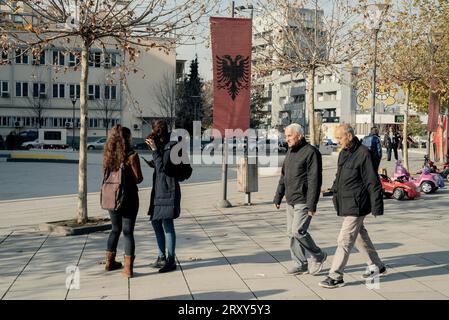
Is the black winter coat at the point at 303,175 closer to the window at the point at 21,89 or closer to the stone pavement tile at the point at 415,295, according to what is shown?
the stone pavement tile at the point at 415,295

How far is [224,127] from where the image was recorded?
13766 millimetres


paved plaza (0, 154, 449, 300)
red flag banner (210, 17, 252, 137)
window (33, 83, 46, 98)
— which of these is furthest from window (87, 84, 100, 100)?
red flag banner (210, 17, 252, 137)

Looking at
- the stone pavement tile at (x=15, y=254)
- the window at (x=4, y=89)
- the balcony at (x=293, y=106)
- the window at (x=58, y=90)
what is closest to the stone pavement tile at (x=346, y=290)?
the stone pavement tile at (x=15, y=254)

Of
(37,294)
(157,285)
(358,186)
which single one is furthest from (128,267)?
(358,186)

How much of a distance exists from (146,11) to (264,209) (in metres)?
5.31

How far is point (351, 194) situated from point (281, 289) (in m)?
1.34

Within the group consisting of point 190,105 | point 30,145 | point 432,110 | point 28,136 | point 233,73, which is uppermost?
point 190,105

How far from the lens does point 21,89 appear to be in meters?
65.6

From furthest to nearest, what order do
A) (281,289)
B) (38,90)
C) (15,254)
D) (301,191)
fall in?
1. (38,90)
2. (15,254)
3. (301,191)
4. (281,289)

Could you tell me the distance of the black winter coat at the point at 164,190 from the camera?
24.8 ft

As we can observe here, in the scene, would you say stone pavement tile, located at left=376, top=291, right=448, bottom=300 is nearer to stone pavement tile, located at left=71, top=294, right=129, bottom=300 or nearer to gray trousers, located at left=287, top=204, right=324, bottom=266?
gray trousers, located at left=287, top=204, right=324, bottom=266

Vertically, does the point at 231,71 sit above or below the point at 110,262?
above

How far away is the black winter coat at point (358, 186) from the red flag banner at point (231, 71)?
22.8 feet

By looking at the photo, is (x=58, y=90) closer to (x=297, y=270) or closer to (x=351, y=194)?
(x=297, y=270)
